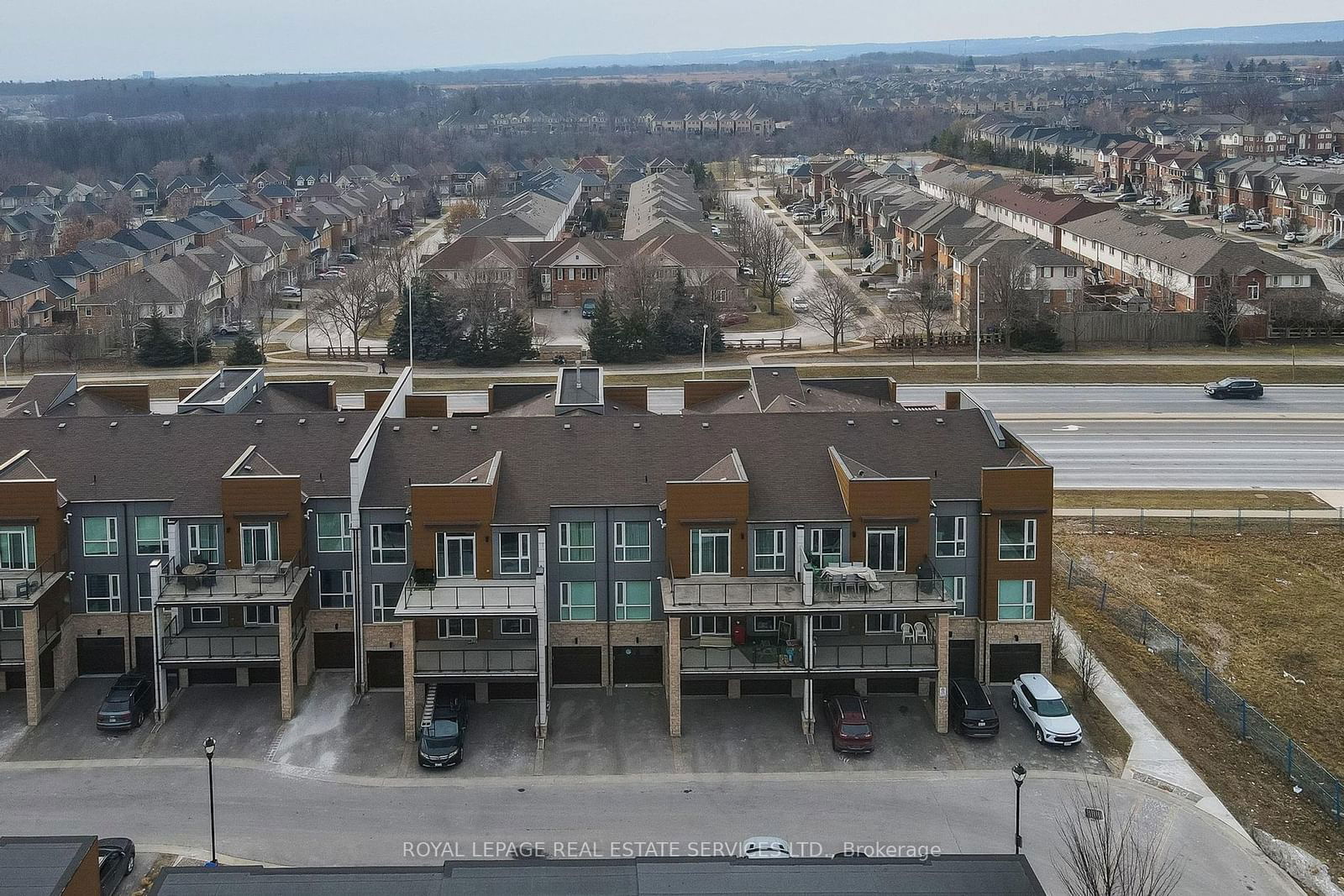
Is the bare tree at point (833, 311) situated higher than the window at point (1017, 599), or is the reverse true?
the bare tree at point (833, 311)

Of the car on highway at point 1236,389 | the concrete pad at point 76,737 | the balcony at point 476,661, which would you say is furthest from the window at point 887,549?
the car on highway at point 1236,389

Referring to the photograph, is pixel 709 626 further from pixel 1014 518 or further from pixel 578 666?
pixel 1014 518

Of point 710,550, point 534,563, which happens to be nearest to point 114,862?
point 534,563

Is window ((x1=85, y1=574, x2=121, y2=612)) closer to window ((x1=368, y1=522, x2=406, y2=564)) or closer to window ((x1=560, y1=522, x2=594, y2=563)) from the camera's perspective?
window ((x1=368, y1=522, x2=406, y2=564))

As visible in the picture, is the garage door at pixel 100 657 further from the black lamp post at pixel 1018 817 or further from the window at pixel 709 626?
the black lamp post at pixel 1018 817

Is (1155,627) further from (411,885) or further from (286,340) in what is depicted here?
(286,340)

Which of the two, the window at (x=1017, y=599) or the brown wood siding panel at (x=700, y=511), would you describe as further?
the window at (x=1017, y=599)
